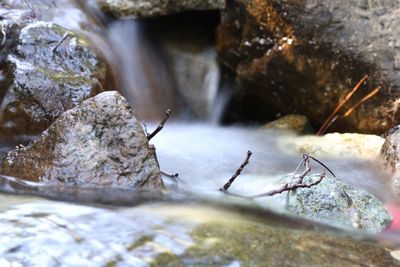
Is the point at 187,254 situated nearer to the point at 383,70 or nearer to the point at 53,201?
the point at 53,201

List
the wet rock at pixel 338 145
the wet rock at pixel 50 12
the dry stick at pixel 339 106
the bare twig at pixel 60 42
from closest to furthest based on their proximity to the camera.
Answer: the bare twig at pixel 60 42, the wet rock at pixel 338 145, the wet rock at pixel 50 12, the dry stick at pixel 339 106

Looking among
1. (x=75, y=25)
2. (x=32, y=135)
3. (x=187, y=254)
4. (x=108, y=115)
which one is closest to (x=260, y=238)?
(x=187, y=254)

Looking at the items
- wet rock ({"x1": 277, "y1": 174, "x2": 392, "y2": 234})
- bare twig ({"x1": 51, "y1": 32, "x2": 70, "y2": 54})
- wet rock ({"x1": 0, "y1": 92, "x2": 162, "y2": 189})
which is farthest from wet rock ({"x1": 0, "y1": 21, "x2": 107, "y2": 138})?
wet rock ({"x1": 277, "y1": 174, "x2": 392, "y2": 234})

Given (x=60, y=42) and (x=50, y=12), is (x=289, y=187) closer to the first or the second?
(x=60, y=42)

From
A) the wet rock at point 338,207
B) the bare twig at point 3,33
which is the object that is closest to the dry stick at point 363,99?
the wet rock at point 338,207

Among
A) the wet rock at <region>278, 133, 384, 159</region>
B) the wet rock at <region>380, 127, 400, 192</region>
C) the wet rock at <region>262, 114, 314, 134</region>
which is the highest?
the wet rock at <region>262, 114, 314, 134</region>

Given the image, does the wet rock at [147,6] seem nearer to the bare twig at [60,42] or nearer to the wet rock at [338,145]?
the bare twig at [60,42]

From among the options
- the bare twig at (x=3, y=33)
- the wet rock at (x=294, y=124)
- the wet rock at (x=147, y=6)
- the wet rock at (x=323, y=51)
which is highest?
the wet rock at (x=147, y=6)

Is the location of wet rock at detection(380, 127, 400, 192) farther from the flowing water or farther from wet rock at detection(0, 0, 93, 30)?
wet rock at detection(0, 0, 93, 30)

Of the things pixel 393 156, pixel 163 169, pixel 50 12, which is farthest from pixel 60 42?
pixel 393 156
